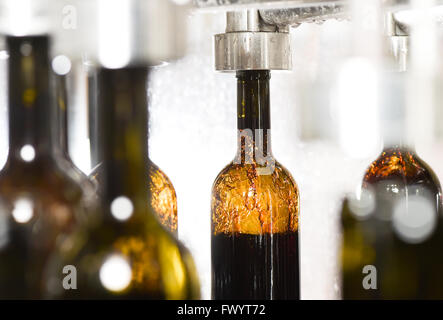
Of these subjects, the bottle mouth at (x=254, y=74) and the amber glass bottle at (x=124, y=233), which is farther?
the bottle mouth at (x=254, y=74)

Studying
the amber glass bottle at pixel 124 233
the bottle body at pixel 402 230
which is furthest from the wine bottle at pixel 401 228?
the amber glass bottle at pixel 124 233

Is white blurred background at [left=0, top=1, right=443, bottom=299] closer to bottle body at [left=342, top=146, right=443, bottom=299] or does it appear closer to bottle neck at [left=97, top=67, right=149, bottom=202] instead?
bottle body at [left=342, top=146, right=443, bottom=299]

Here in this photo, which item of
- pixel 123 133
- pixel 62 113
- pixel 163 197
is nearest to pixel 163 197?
Result: pixel 163 197

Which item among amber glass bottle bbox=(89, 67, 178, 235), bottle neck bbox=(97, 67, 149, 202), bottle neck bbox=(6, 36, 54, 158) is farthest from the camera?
amber glass bottle bbox=(89, 67, 178, 235)

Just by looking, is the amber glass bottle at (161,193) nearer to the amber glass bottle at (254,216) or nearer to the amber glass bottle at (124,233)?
the amber glass bottle at (254,216)

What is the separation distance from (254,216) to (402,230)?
136mm

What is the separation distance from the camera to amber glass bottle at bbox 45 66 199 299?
297mm

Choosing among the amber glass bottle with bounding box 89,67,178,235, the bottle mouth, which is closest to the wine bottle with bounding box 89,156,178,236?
the amber glass bottle with bounding box 89,67,178,235

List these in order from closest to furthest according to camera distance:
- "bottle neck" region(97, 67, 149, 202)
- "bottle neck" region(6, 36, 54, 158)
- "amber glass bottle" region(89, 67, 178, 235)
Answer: "bottle neck" region(97, 67, 149, 202) → "bottle neck" region(6, 36, 54, 158) → "amber glass bottle" region(89, 67, 178, 235)

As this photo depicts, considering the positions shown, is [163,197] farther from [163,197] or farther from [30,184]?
[30,184]

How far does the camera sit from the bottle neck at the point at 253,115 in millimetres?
434

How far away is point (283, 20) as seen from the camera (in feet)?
1.30

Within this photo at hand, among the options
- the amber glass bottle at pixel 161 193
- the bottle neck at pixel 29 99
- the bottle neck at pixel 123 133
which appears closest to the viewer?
the bottle neck at pixel 123 133

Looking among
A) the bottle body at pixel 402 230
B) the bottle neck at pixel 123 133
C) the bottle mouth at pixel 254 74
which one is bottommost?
the bottle body at pixel 402 230
